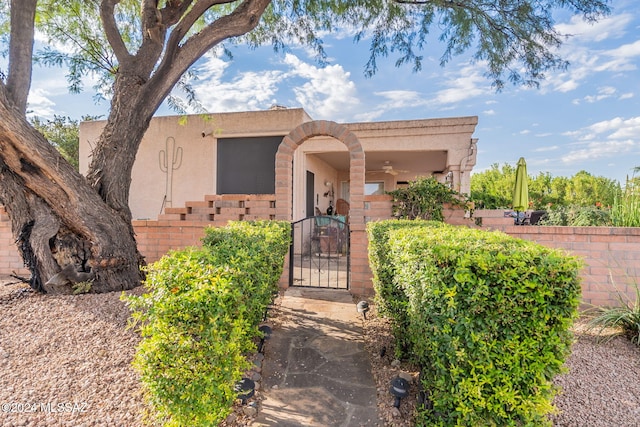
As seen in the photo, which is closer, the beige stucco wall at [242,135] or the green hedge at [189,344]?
the green hedge at [189,344]

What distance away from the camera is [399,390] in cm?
234

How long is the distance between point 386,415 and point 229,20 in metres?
5.60

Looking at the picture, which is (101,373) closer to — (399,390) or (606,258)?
(399,390)

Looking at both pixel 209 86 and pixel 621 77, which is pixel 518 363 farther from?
pixel 621 77

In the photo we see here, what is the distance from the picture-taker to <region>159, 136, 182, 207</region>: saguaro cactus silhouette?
32.0 ft

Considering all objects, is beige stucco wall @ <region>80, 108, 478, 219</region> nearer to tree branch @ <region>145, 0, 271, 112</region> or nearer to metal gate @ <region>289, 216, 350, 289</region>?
metal gate @ <region>289, 216, 350, 289</region>

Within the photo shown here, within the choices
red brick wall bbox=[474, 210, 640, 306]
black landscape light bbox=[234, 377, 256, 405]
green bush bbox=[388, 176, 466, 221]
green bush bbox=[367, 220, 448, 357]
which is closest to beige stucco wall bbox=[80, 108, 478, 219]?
green bush bbox=[388, 176, 466, 221]

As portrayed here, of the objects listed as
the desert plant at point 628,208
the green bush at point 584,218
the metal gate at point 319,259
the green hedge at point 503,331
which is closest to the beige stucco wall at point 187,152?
the metal gate at point 319,259

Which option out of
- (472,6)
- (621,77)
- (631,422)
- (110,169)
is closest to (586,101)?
(621,77)

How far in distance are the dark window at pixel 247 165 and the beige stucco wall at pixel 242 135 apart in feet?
0.67

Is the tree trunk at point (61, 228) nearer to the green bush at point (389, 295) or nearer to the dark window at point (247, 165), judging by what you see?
the green bush at point (389, 295)

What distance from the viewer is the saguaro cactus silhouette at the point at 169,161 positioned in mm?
9750

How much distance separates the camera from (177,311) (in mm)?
1507

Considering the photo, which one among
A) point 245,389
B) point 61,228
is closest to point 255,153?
point 61,228
